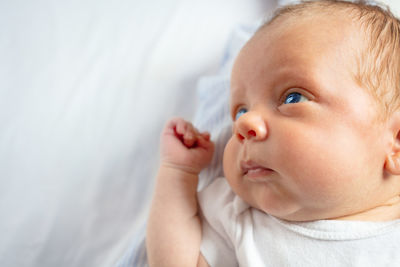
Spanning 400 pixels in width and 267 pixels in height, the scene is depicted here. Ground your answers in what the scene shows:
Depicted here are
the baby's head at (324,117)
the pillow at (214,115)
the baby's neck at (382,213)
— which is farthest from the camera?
the pillow at (214,115)

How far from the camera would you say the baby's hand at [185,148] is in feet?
3.13

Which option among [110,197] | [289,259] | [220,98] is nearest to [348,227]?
[289,259]

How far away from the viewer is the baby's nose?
707mm

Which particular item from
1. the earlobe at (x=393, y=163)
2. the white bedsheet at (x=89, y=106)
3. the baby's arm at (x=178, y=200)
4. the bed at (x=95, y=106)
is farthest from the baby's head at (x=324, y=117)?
the white bedsheet at (x=89, y=106)

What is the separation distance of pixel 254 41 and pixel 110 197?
0.65 meters

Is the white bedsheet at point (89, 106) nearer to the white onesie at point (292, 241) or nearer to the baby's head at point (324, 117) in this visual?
the white onesie at point (292, 241)

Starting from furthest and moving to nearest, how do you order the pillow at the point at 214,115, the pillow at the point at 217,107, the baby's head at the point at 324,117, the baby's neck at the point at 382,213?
the pillow at the point at 217,107 < the pillow at the point at 214,115 < the baby's neck at the point at 382,213 < the baby's head at the point at 324,117

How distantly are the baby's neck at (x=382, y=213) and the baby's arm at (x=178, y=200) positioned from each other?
35 cm

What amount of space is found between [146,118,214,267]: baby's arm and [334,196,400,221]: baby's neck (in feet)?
1.16

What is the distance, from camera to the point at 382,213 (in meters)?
0.80

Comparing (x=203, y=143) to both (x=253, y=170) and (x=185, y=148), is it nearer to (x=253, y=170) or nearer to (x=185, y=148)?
(x=185, y=148)

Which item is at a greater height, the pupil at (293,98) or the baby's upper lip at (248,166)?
the pupil at (293,98)

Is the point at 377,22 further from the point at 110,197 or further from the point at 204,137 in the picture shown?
Result: the point at 110,197

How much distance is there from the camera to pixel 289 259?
2.53 ft
